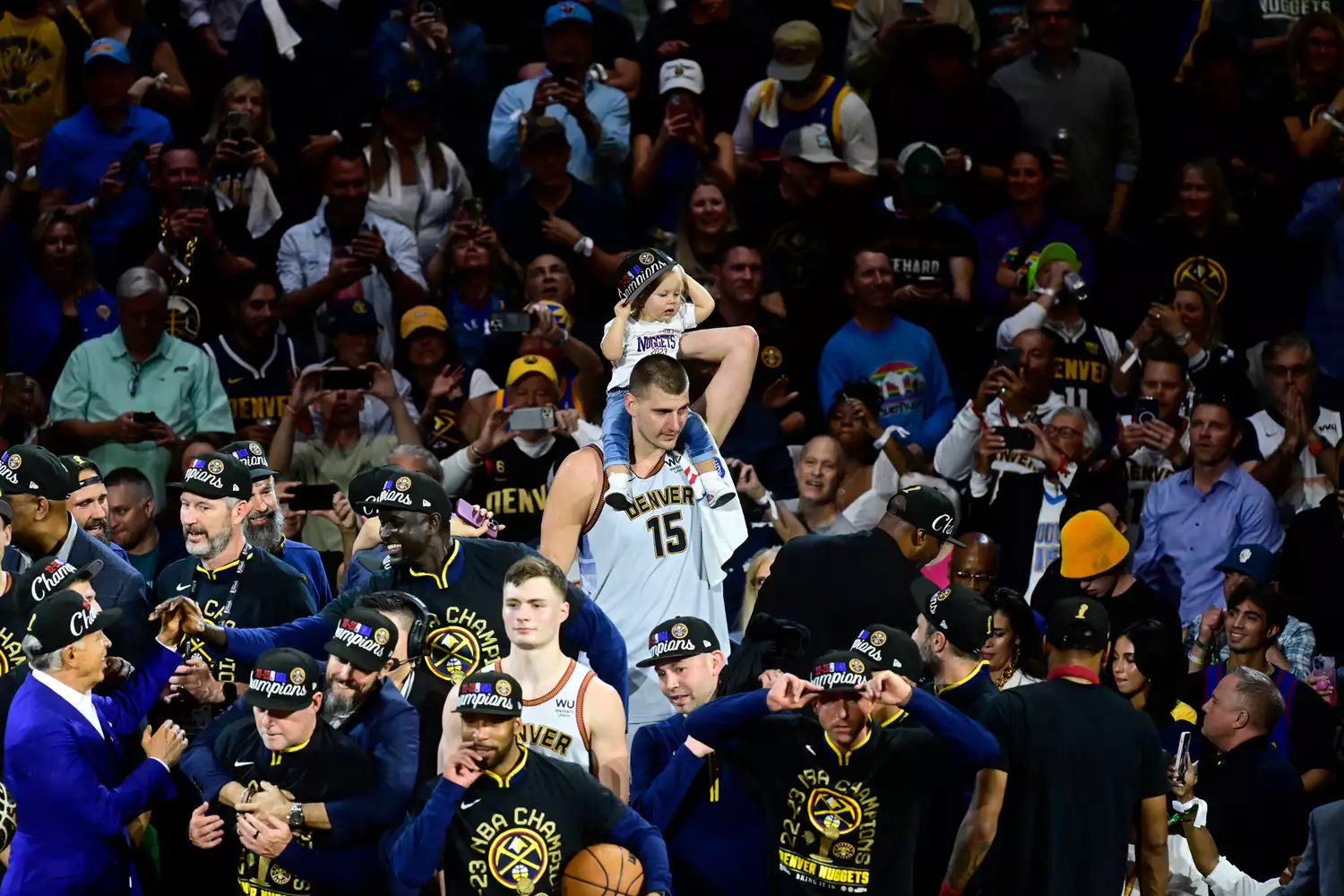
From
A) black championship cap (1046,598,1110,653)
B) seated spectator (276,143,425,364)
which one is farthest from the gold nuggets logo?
seated spectator (276,143,425,364)

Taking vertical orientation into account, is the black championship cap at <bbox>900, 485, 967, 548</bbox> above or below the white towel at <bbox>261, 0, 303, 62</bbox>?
above

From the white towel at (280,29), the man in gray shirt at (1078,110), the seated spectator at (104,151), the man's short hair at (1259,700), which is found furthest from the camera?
the man in gray shirt at (1078,110)

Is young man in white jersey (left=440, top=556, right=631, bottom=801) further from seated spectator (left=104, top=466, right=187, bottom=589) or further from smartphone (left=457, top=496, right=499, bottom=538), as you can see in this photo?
seated spectator (left=104, top=466, right=187, bottom=589)

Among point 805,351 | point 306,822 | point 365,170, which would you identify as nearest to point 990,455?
point 805,351

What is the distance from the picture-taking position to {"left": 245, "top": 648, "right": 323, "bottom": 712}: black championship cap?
6398 mm

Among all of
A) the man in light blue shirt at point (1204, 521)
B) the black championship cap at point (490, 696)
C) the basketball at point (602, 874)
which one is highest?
the black championship cap at point (490, 696)

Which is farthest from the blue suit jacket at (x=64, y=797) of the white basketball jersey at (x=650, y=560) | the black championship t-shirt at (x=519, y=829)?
the white basketball jersey at (x=650, y=560)

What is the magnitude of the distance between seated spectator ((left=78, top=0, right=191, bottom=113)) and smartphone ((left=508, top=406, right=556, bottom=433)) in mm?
3849

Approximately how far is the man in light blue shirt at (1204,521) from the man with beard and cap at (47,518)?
5.61m

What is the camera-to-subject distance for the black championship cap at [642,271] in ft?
25.6

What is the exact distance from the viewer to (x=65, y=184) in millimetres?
12172

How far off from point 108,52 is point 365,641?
658 centimetres

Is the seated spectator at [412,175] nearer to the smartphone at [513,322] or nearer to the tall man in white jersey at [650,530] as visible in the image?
the smartphone at [513,322]

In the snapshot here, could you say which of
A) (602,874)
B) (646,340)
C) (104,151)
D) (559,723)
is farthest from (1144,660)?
(104,151)
